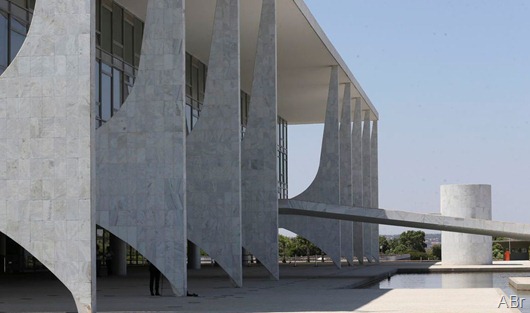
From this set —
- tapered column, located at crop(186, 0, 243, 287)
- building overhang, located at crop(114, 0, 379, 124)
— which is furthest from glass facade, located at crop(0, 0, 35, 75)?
building overhang, located at crop(114, 0, 379, 124)

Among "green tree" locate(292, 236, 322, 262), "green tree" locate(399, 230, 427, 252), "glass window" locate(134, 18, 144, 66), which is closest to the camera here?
"glass window" locate(134, 18, 144, 66)

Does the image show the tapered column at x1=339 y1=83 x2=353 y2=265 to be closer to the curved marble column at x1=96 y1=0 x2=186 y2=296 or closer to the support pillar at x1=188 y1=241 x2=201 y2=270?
the support pillar at x1=188 y1=241 x2=201 y2=270

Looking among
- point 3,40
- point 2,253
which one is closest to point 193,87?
point 2,253

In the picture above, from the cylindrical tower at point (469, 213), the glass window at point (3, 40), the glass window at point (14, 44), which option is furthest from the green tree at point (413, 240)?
the glass window at point (3, 40)

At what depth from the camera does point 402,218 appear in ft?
114

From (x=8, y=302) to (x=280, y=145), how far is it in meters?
37.7

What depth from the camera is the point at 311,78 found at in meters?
44.6

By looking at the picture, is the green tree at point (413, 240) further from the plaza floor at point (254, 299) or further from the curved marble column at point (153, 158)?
the curved marble column at point (153, 158)

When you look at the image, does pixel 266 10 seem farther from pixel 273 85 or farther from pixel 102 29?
pixel 102 29

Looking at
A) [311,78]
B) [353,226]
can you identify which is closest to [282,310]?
[311,78]

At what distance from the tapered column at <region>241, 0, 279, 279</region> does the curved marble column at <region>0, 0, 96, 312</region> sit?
1365 centimetres

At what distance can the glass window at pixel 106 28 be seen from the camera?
97.0ft

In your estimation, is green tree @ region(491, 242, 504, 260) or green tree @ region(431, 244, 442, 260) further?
green tree @ region(431, 244, 442, 260)

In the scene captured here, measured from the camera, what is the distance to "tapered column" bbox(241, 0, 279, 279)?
97.8 feet
